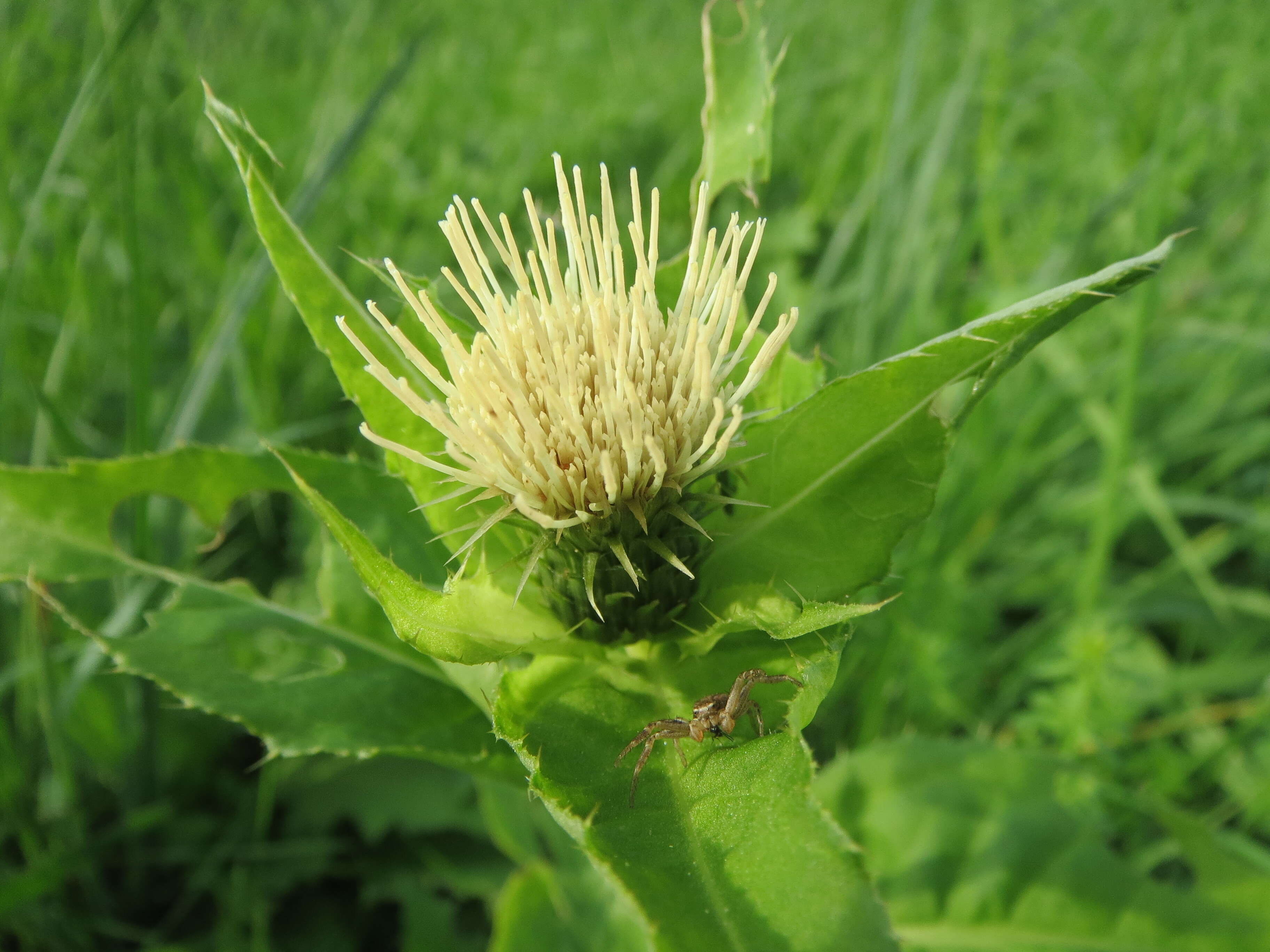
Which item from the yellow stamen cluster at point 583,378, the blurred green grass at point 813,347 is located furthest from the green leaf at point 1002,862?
the yellow stamen cluster at point 583,378

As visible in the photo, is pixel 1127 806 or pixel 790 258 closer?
pixel 1127 806

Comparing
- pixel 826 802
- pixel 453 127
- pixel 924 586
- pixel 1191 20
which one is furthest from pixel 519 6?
pixel 826 802

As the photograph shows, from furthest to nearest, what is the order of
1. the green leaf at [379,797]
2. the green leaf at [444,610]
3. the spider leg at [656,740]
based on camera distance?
the green leaf at [379,797], the spider leg at [656,740], the green leaf at [444,610]

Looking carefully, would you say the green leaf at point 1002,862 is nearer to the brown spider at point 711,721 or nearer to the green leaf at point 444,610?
the brown spider at point 711,721

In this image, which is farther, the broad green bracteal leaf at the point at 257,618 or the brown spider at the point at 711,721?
the broad green bracteal leaf at the point at 257,618

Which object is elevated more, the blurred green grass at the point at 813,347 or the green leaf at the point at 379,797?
the blurred green grass at the point at 813,347

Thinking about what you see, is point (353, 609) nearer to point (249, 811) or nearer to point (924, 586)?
point (249, 811)

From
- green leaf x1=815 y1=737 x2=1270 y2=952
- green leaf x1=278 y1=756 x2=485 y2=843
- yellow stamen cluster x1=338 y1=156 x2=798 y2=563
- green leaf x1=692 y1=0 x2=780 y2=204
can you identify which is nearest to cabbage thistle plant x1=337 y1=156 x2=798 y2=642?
yellow stamen cluster x1=338 y1=156 x2=798 y2=563
